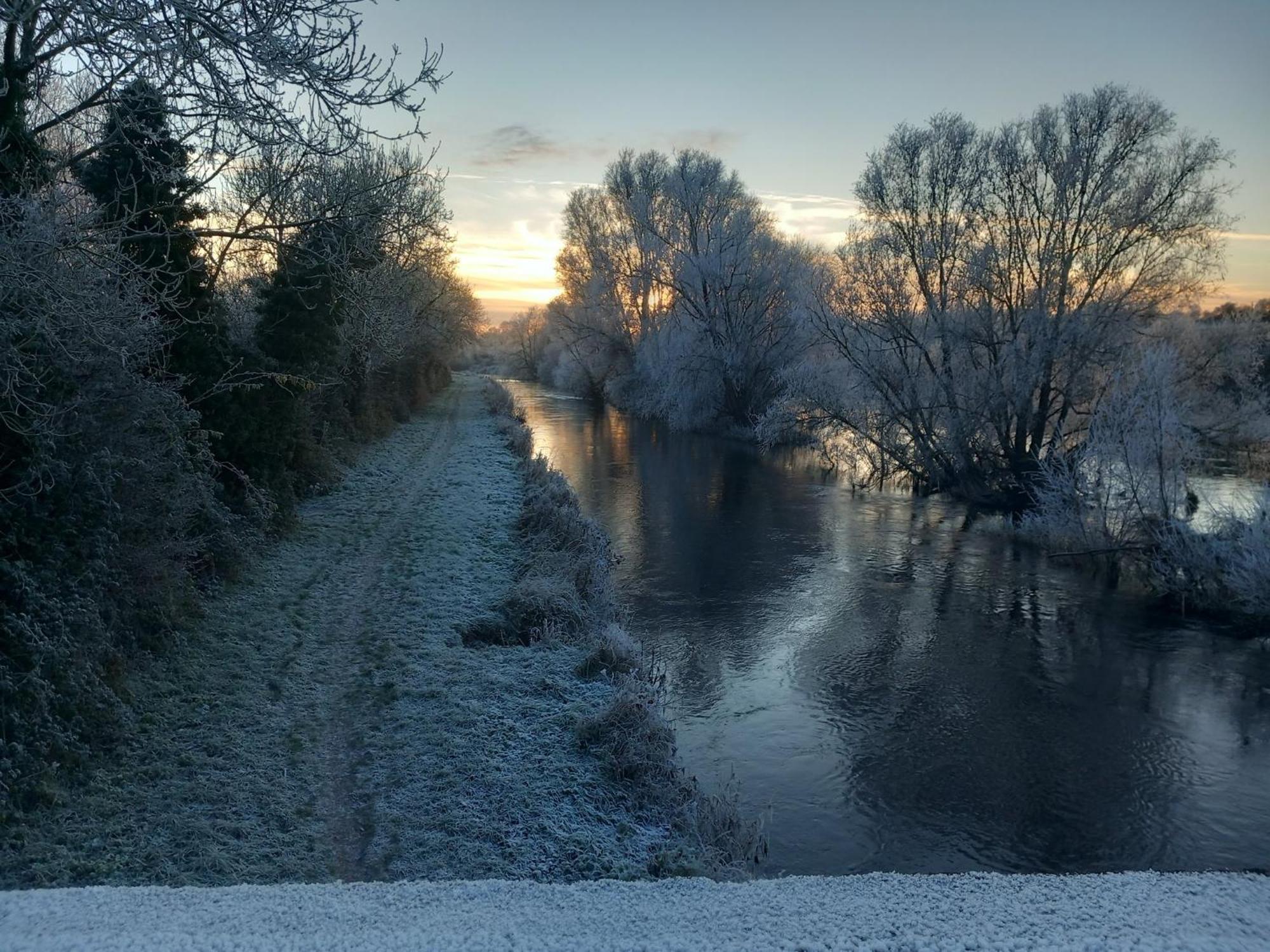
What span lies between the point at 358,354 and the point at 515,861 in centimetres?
1859

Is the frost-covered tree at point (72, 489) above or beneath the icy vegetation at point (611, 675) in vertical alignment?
above

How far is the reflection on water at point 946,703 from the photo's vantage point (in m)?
7.58

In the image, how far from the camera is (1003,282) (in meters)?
21.1

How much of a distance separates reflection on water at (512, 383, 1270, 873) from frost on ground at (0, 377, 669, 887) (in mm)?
1776

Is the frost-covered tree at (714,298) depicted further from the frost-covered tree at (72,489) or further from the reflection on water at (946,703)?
the frost-covered tree at (72,489)

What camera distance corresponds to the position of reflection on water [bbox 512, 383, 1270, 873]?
7.58 meters

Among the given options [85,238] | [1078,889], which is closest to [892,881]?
[1078,889]

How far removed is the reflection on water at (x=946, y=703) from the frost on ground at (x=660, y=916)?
3.51 metres

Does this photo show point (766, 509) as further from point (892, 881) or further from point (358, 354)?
point (892, 881)

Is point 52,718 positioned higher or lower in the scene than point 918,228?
lower

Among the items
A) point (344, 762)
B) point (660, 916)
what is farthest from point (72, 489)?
point (660, 916)

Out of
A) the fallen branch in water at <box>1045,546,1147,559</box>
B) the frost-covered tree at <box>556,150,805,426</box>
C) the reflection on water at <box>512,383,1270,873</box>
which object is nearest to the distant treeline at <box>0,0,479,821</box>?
the reflection on water at <box>512,383,1270,873</box>

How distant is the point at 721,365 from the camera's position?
35375 millimetres

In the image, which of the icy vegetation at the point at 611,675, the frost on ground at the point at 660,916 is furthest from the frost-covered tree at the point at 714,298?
the frost on ground at the point at 660,916
